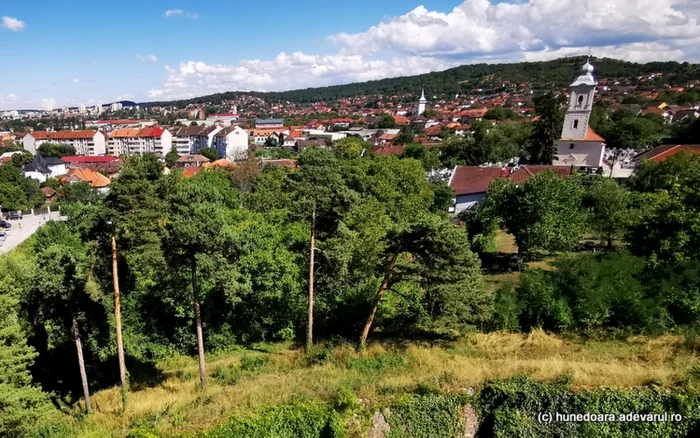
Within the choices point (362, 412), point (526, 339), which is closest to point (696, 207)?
point (526, 339)

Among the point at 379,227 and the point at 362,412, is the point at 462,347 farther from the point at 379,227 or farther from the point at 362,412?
the point at 379,227

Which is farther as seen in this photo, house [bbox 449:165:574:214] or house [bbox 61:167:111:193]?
house [bbox 61:167:111:193]

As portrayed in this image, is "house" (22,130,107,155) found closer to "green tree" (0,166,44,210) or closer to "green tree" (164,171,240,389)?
"green tree" (0,166,44,210)

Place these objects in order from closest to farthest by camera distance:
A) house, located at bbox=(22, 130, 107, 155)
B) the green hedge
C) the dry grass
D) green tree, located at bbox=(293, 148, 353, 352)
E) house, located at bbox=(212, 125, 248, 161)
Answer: the green hedge
the dry grass
green tree, located at bbox=(293, 148, 353, 352)
house, located at bbox=(212, 125, 248, 161)
house, located at bbox=(22, 130, 107, 155)

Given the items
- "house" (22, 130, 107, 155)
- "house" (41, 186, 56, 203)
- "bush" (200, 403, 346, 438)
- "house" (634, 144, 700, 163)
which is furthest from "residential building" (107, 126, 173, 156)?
"bush" (200, 403, 346, 438)

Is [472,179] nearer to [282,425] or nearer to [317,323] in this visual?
[317,323]

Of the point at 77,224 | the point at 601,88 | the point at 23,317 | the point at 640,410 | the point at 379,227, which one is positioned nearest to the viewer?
the point at 640,410
